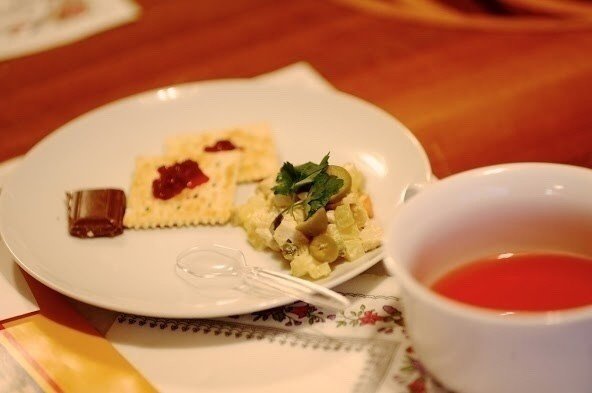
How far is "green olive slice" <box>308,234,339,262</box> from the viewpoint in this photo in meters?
1.13

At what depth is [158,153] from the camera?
1577mm

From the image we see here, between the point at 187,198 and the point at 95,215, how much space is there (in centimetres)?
18

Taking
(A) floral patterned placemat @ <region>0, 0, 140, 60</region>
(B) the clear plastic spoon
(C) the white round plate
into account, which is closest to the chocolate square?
(C) the white round plate

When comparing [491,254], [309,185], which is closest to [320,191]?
[309,185]

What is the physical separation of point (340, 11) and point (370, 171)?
0.85 meters

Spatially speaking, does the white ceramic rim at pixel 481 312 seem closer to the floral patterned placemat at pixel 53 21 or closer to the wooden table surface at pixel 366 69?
the wooden table surface at pixel 366 69

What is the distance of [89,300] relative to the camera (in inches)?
43.6

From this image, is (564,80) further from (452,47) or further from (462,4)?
(462,4)

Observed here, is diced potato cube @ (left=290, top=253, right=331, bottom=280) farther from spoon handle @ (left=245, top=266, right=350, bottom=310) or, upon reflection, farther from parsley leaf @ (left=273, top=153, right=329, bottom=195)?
parsley leaf @ (left=273, top=153, right=329, bottom=195)

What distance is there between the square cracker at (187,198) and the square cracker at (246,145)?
0.10 ft

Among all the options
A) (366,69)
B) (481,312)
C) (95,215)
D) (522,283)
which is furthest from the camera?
(366,69)

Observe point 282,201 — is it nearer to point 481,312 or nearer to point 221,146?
point 221,146

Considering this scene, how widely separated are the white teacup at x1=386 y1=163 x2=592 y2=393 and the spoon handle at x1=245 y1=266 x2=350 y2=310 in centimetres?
19

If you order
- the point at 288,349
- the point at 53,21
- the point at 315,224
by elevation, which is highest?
the point at 53,21
